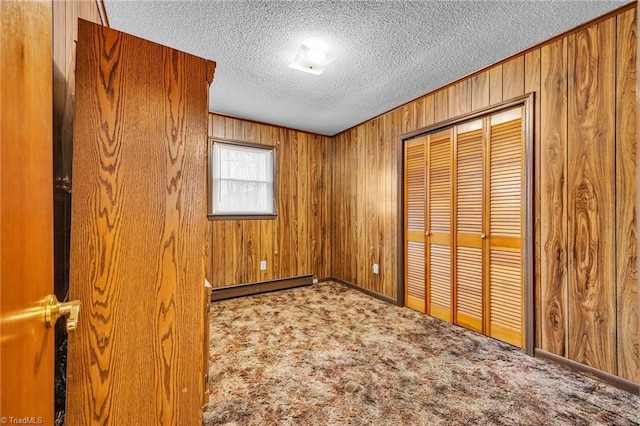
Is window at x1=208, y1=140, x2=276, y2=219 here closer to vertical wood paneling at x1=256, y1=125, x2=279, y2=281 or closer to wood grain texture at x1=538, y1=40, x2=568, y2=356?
vertical wood paneling at x1=256, y1=125, x2=279, y2=281

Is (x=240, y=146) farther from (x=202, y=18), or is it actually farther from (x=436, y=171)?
(x=436, y=171)

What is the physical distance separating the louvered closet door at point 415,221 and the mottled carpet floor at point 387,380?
46 cm

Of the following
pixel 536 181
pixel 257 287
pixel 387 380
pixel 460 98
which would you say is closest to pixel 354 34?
pixel 460 98

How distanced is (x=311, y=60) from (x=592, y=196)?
2.28 meters

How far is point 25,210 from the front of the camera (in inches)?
20.1

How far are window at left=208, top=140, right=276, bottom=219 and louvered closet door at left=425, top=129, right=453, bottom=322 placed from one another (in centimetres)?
221

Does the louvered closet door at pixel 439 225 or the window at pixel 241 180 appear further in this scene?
the window at pixel 241 180

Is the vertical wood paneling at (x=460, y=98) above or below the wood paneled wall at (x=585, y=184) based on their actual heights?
above

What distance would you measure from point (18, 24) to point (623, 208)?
9.38ft

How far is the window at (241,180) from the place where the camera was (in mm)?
3750

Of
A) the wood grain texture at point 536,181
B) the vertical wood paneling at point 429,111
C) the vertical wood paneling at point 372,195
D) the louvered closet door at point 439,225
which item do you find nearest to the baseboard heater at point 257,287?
the vertical wood paneling at point 372,195

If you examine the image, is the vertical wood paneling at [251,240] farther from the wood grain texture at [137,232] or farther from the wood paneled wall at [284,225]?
the wood grain texture at [137,232]

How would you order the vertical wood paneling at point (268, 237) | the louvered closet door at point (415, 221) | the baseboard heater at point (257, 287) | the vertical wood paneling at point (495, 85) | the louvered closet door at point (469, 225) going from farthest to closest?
1. the vertical wood paneling at point (268, 237)
2. the baseboard heater at point (257, 287)
3. the louvered closet door at point (415, 221)
4. the louvered closet door at point (469, 225)
5. the vertical wood paneling at point (495, 85)

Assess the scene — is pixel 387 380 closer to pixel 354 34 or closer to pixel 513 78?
pixel 354 34
